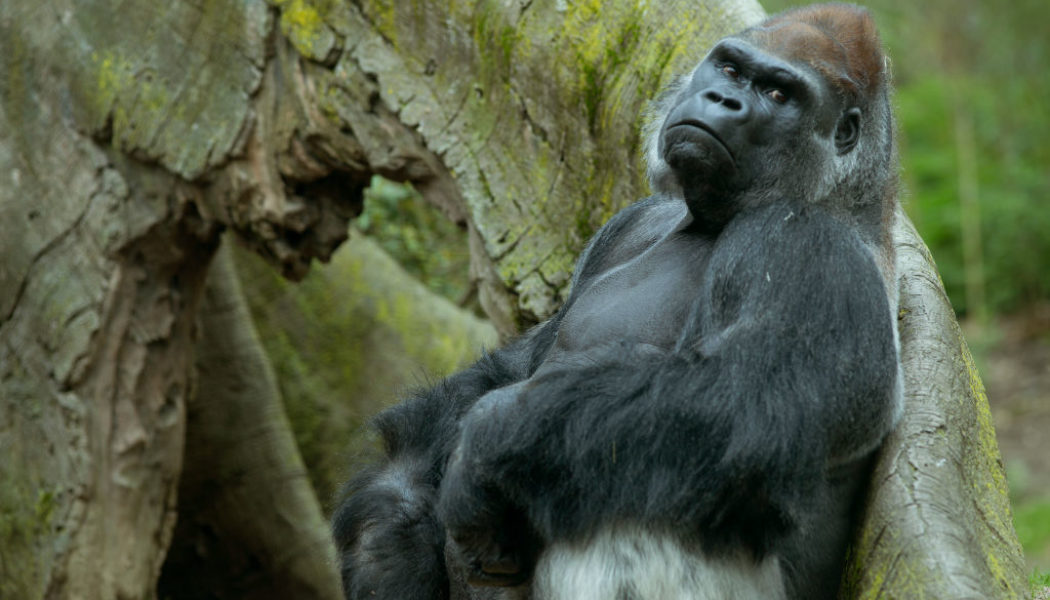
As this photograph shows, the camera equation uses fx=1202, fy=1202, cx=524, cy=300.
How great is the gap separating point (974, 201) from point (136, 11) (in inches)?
293

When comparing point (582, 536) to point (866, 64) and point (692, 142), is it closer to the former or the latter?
point (692, 142)

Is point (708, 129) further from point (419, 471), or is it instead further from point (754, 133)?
point (419, 471)

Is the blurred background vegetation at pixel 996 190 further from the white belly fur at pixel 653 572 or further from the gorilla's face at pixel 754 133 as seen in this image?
the white belly fur at pixel 653 572

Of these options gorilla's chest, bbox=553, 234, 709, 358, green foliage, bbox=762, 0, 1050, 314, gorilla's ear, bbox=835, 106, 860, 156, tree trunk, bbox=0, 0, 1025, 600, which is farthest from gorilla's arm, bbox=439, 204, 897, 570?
green foliage, bbox=762, 0, 1050, 314

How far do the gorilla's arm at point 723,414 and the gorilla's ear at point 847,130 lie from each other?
33 cm

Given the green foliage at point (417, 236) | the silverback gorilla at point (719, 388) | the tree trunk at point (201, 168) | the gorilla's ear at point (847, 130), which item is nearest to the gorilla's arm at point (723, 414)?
the silverback gorilla at point (719, 388)

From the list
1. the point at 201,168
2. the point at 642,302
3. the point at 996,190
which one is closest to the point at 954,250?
the point at 996,190

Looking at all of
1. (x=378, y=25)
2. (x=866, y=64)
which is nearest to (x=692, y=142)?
(x=866, y=64)

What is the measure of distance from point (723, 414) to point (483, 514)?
0.56 meters

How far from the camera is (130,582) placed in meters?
4.57

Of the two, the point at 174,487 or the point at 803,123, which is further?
the point at 174,487

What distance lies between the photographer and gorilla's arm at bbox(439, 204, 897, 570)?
2299mm

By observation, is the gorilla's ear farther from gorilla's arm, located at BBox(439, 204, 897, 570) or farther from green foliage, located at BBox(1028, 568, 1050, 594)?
green foliage, located at BBox(1028, 568, 1050, 594)

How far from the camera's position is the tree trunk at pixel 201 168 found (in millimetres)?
3588
